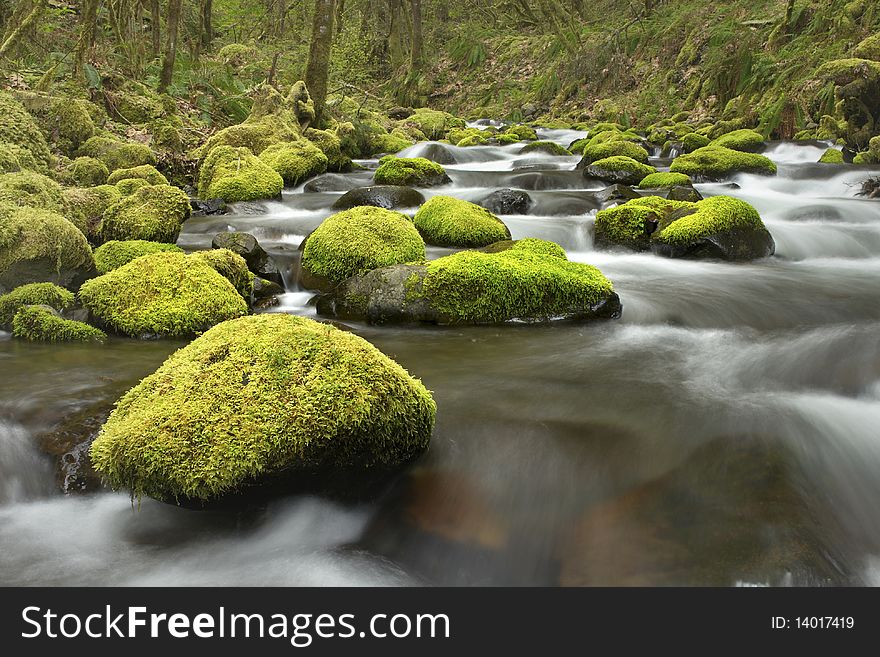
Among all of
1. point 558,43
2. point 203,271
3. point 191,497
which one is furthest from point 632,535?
point 558,43

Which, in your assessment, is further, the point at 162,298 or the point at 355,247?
the point at 355,247

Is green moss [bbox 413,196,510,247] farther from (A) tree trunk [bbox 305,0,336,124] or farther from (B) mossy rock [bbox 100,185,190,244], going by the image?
(A) tree trunk [bbox 305,0,336,124]

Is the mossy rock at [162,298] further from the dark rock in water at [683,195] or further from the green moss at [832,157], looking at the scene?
the green moss at [832,157]

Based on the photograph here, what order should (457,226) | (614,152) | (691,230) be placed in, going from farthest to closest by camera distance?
(614,152)
(691,230)
(457,226)

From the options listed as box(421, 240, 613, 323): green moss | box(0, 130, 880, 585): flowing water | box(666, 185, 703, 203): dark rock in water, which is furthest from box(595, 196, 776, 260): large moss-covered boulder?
box(421, 240, 613, 323): green moss

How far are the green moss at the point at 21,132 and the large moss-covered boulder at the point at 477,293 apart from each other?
606 cm

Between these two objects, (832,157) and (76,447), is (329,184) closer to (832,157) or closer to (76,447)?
(76,447)

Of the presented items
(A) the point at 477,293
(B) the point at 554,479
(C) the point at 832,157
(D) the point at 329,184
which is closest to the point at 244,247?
(A) the point at 477,293

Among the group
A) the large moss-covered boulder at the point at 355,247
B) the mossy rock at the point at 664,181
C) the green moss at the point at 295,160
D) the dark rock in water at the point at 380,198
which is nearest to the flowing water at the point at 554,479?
the large moss-covered boulder at the point at 355,247

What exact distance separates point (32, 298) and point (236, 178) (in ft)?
19.4

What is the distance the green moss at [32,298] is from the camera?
5496mm

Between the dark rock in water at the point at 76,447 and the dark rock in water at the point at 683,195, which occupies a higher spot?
the dark rock in water at the point at 683,195

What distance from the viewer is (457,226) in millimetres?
8250
